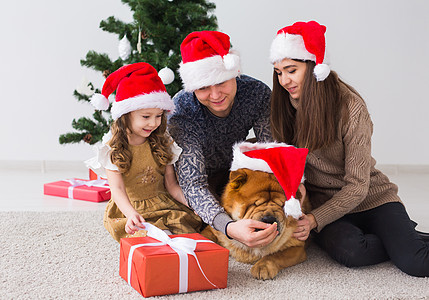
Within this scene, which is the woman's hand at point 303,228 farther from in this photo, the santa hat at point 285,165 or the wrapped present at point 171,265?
the wrapped present at point 171,265

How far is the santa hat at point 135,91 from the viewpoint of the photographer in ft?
5.85

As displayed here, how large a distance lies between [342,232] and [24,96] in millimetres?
2859

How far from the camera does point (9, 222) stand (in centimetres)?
225

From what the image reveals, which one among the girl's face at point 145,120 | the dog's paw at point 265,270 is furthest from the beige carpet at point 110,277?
the girl's face at point 145,120

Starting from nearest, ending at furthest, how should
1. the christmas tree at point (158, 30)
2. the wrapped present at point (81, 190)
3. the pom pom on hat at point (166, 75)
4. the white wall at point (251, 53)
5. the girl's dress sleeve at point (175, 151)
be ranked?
1. the girl's dress sleeve at point (175, 151)
2. the pom pom on hat at point (166, 75)
3. the christmas tree at point (158, 30)
4. the wrapped present at point (81, 190)
5. the white wall at point (251, 53)

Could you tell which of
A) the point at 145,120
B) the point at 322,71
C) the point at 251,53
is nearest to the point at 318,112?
the point at 322,71

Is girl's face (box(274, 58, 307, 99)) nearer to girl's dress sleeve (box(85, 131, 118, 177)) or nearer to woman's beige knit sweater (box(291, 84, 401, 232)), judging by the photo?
woman's beige knit sweater (box(291, 84, 401, 232))

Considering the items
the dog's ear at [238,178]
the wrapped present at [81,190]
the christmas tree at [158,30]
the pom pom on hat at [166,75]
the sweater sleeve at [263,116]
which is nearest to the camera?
the dog's ear at [238,178]

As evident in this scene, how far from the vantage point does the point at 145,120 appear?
1.83 meters

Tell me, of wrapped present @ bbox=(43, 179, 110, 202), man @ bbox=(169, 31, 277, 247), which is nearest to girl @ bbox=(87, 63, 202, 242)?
man @ bbox=(169, 31, 277, 247)

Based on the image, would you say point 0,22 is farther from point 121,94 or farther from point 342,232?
point 342,232

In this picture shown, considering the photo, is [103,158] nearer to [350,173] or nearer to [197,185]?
[197,185]

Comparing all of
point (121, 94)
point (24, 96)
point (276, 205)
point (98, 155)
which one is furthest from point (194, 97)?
point (24, 96)

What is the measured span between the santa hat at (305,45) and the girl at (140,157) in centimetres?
48
